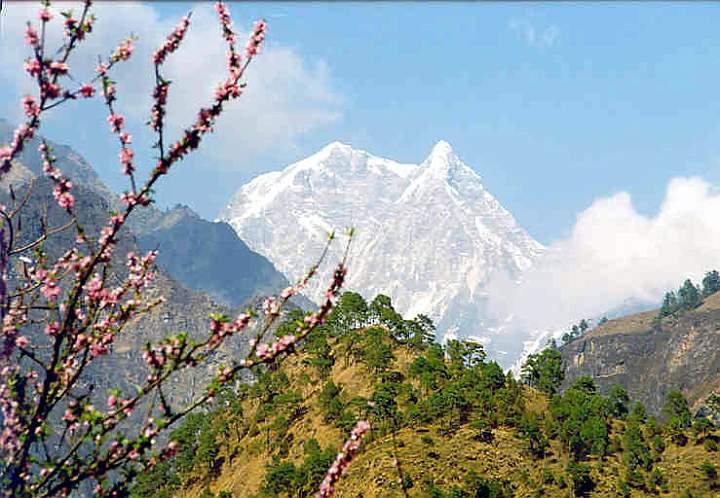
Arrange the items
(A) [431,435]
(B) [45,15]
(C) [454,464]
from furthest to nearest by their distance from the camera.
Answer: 1. (A) [431,435]
2. (C) [454,464]
3. (B) [45,15]

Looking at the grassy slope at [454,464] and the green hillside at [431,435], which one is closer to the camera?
the grassy slope at [454,464]

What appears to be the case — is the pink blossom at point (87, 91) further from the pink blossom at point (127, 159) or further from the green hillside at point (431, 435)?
the green hillside at point (431, 435)

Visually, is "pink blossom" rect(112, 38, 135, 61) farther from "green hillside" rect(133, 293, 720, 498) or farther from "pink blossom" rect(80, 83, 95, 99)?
"green hillside" rect(133, 293, 720, 498)

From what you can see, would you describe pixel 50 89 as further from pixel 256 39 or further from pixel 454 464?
pixel 454 464

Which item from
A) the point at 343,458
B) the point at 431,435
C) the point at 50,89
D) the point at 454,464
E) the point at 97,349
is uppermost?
the point at 431,435

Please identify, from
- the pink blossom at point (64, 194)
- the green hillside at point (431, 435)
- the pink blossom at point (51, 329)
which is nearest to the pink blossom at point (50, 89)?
the pink blossom at point (64, 194)

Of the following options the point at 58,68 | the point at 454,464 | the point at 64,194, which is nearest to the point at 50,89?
the point at 58,68

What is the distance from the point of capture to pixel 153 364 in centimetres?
914

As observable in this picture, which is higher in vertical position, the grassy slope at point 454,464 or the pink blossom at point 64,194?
the grassy slope at point 454,464

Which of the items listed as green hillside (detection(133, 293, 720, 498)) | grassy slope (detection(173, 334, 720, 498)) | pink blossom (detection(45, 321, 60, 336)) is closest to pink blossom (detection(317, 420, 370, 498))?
pink blossom (detection(45, 321, 60, 336))

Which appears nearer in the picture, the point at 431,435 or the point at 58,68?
the point at 58,68

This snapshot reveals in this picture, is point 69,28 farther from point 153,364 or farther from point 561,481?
point 561,481

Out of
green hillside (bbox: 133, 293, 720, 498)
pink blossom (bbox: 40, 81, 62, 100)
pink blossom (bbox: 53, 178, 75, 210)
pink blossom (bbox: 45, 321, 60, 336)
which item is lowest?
pink blossom (bbox: 45, 321, 60, 336)

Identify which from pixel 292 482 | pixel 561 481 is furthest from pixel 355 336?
pixel 561 481
